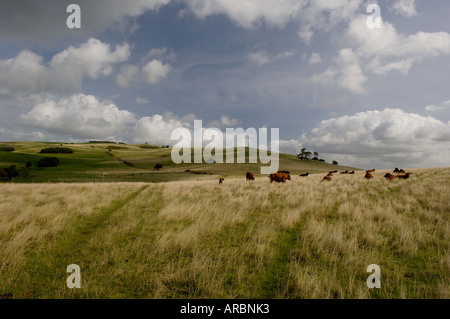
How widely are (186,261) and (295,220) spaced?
4.66 metres

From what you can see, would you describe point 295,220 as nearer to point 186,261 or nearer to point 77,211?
point 186,261

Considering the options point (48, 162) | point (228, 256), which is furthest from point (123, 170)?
point (228, 256)

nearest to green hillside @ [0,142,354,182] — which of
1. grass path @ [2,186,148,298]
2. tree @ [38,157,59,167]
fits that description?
tree @ [38,157,59,167]

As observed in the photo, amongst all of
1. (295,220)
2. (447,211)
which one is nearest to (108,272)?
(295,220)

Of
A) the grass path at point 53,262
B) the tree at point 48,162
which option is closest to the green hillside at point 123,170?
the tree at point 48,162

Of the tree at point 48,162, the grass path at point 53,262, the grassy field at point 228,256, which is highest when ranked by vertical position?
the tree at point 48,162

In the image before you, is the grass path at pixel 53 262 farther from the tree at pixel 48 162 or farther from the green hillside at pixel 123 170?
the tree at pixel 48 162

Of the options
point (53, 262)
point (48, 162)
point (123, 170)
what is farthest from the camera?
point (48, 162)

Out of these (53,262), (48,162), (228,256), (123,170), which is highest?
(48,162)

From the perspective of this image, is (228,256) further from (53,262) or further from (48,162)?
(48,162)

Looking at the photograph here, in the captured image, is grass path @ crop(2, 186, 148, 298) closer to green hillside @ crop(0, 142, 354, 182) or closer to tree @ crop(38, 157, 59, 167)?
green hillside @ crop(0, 142, 354, 182)

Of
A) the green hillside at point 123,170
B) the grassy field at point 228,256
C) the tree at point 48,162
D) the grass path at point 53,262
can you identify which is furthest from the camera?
the tree at point 48,162

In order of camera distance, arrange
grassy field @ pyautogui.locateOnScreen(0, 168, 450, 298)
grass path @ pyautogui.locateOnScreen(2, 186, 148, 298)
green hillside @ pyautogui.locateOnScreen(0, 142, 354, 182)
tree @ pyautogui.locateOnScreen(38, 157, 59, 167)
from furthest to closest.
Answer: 1. tree @ pyautogui.locateOnScreen(38, 157, 59, 167)
2. green hillside @ pyautogui.locateOnScreen(0, 142, 354, 182)
3. grass path @ pyautogui.locateOnScreen(2, 186, 148, 298)
4. grassy field @ pyautogui.locateOnScreen(0, 168, 450, 298)

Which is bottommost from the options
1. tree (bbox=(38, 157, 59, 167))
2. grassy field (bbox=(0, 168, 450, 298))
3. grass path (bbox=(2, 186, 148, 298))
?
grass path (bbox=(2, 186, 148, 298))
